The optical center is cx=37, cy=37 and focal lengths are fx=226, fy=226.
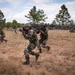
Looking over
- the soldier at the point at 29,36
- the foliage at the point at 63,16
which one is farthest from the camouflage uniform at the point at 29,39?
the foliage at the point at 63,16

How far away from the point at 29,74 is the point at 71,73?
1713mm

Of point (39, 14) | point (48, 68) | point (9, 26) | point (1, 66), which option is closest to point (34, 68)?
point (48, 68)

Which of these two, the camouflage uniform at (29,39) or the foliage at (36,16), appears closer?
the camouflage uniform at (29,39)

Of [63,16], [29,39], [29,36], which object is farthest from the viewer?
[63,16]

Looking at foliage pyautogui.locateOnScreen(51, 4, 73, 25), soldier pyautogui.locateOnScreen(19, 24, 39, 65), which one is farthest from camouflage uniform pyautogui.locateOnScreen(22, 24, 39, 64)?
foliage pyautogui.locateOnScreen(51, 4, 73, 25)

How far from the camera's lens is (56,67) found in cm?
1029

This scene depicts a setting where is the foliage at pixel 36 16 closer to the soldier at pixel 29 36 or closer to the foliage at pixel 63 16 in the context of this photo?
the foliage at pixel 63 16

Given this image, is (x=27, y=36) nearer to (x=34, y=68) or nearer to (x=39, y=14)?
(x=34, y=68)

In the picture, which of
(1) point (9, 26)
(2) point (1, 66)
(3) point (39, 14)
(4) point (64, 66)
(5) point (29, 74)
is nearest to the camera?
(5) point (29, 74)

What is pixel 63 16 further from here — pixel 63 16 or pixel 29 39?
pixel 29 39

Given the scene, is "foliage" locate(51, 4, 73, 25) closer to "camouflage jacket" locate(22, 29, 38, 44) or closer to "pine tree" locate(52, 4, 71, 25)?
"pine tree" locate(52, 4, 71, 25)

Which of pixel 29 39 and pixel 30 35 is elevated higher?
pixel 30 35

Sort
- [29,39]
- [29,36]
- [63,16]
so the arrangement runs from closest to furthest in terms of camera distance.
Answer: [29,36]
[29,39]
[63,16]

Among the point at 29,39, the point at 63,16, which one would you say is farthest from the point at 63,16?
the point at 29,39
